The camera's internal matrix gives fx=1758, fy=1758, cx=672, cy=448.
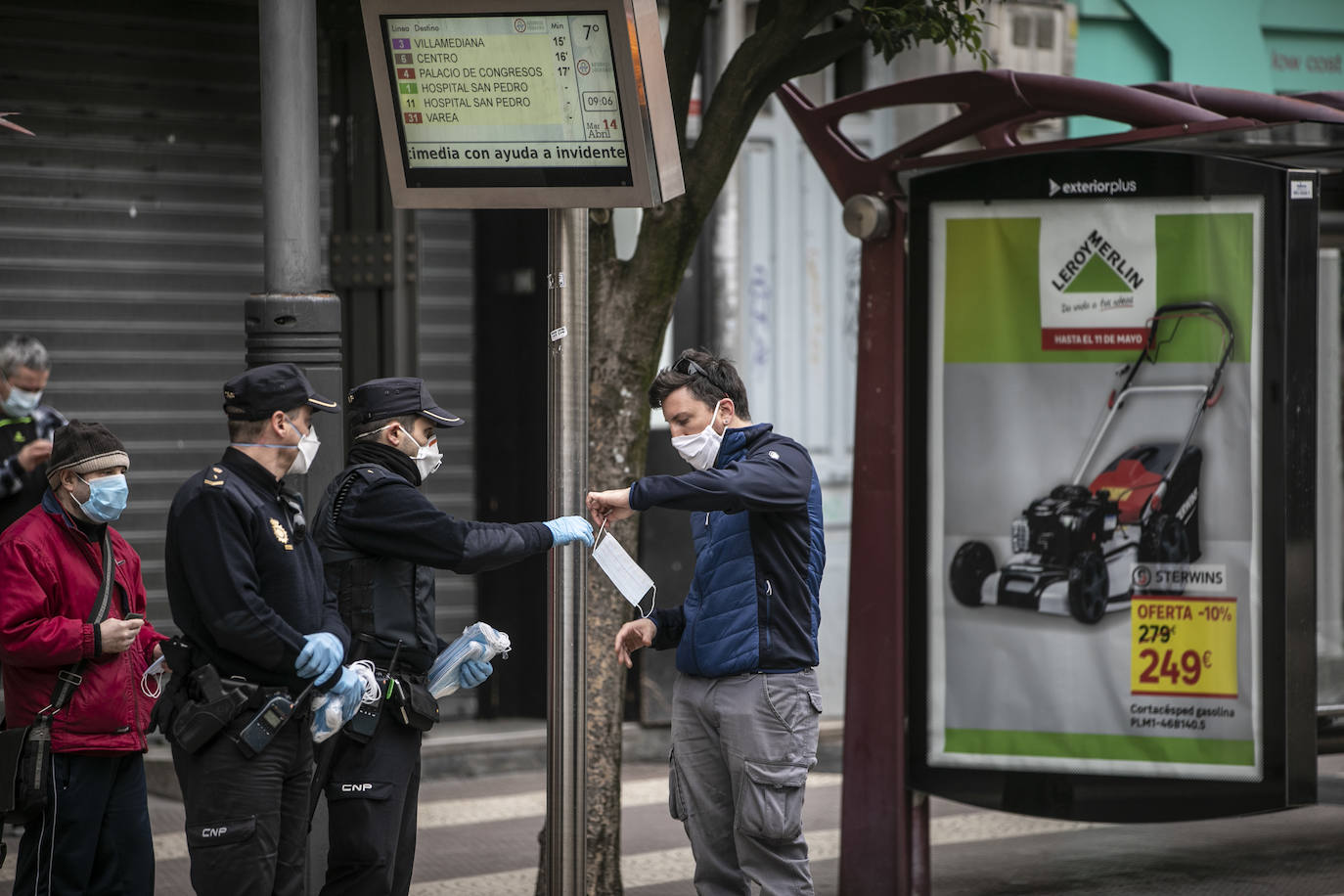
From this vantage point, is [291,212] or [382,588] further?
[291,212]

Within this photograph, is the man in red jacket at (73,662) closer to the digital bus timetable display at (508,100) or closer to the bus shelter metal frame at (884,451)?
the digital bus timetable display at (508,100)

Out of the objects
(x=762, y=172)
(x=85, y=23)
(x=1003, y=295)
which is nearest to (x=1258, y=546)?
(x=1003, y=295)

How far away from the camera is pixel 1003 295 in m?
6.29

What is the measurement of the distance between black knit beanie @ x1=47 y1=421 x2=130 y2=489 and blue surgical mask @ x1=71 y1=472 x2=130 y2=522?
40 millimetres

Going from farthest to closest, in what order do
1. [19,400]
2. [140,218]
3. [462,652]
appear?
[140,218] < [19,400] < [462,652]

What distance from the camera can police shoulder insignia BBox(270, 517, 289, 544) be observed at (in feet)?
15.3

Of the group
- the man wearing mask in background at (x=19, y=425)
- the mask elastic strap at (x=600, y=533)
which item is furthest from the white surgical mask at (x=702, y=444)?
the man wearing mask in background at (x=19, y=425)

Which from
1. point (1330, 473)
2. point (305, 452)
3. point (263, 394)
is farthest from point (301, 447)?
point (1330, 473)

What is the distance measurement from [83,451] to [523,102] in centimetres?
181

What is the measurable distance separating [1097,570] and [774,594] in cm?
153

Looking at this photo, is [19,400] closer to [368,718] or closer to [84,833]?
[84,833]

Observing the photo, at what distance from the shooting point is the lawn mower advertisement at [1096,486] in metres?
6.00

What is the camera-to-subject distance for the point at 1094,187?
6.09 m

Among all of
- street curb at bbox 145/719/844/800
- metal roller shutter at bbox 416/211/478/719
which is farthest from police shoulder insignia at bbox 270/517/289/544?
metal roller shutter at bbox 416/211/478/719
